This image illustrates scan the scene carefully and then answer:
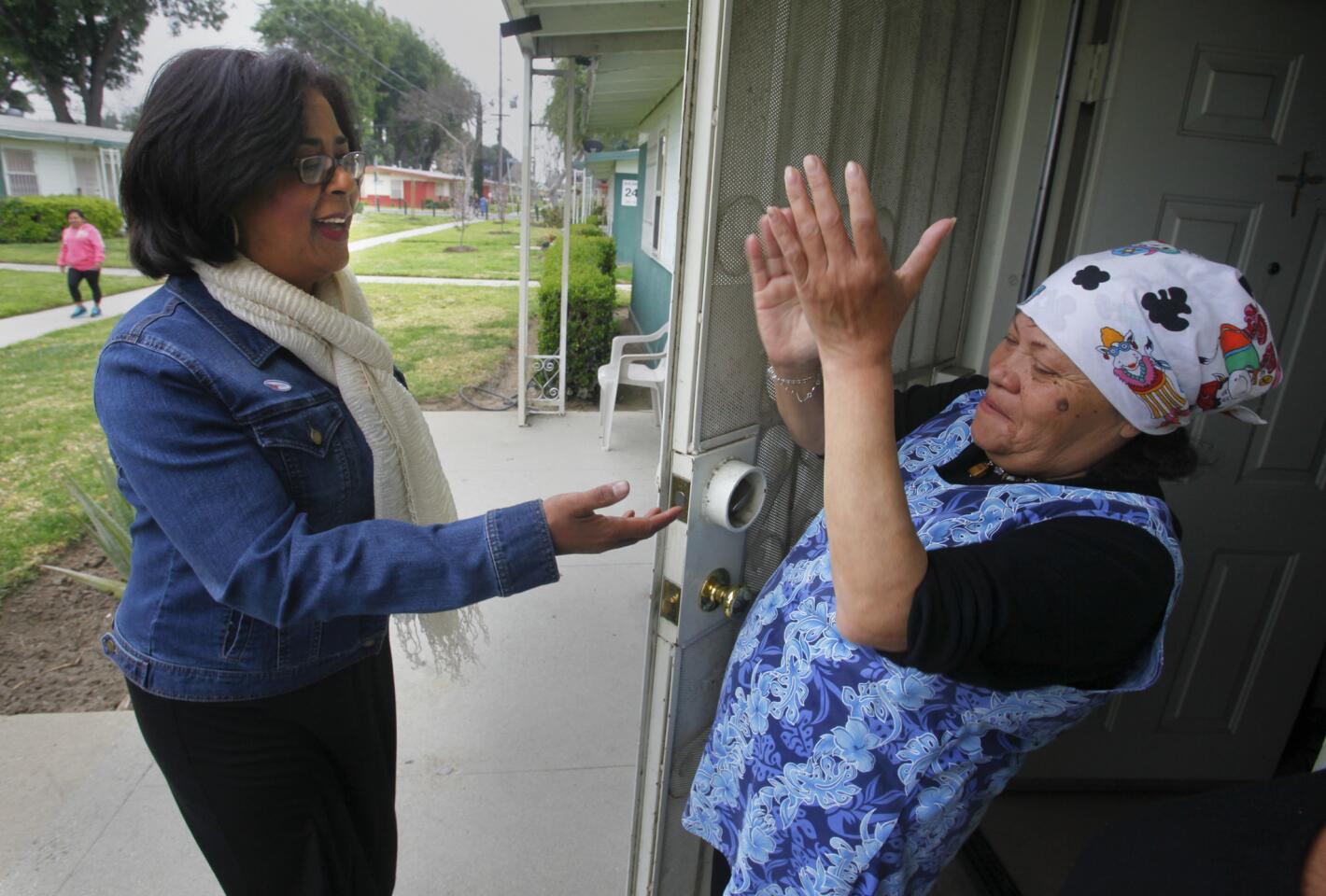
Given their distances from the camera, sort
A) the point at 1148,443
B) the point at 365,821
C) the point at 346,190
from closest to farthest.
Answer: the point at 1148,443 → the point at 346,190 → the point at 365,821

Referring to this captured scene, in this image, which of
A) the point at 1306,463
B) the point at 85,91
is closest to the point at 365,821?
the point at 1306,463

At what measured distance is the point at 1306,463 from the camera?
7.04 feet

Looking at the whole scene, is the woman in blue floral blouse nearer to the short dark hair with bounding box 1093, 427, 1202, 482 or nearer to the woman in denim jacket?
the short dark hair with bounding box 1093, 427, 1202, 482

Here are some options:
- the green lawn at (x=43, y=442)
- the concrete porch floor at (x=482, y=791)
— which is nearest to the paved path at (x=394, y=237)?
the green lawn at (x=43, y=442)

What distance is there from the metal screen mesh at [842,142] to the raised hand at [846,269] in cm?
33

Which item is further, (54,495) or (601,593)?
(54,495)

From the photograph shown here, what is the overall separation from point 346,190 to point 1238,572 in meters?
2.60

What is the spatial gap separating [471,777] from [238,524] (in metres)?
1.96

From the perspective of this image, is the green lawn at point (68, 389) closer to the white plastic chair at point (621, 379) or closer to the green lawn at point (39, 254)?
the white plastic chair at point (621, 379)

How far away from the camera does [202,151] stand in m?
1.19

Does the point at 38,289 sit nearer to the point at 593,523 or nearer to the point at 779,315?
the point at 593,523

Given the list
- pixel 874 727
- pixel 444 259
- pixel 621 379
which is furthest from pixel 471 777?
pixel 444 259

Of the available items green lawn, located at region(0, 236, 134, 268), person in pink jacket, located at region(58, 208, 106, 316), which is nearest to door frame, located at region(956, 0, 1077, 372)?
person in pink jacket, located at region(58, 208, 106, 316)

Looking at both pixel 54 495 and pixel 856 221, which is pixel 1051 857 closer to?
pixel 856 221
